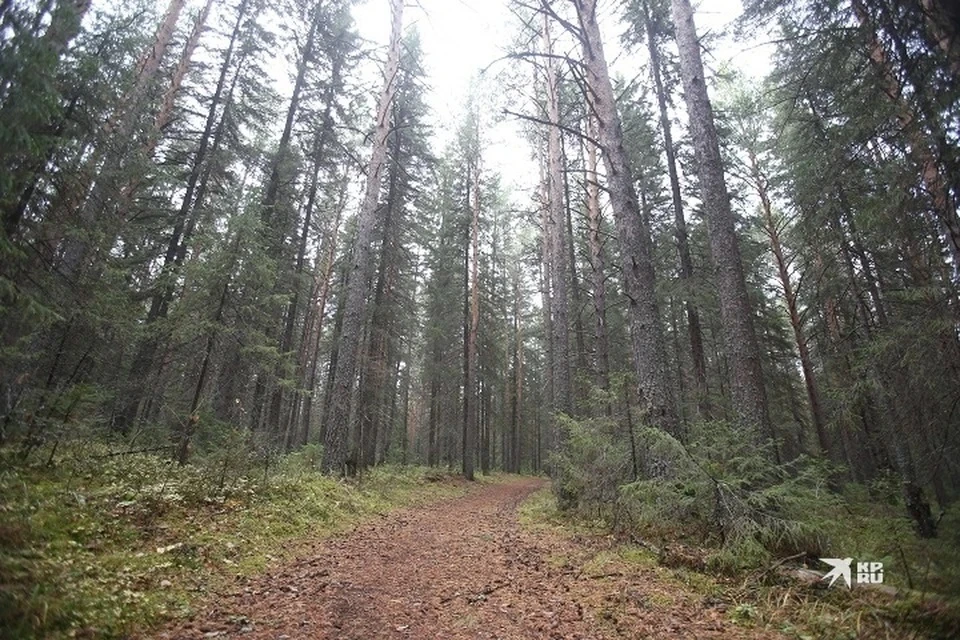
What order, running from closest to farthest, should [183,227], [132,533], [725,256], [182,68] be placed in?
1. [132,533]
2. [725,256]
3. [182,68]
4. [183,227]

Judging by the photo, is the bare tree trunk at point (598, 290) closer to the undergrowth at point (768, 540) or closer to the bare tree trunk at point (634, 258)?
the bare tree trunk at point (634, 258)

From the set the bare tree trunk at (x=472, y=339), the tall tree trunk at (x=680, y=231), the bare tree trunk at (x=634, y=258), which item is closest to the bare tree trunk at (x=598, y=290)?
the tall tree trunk at (x=680, y=231)

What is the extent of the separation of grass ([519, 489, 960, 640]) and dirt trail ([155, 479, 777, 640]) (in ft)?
0.58

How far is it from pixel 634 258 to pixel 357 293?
6.83 m

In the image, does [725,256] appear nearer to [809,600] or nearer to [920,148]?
[920,148]

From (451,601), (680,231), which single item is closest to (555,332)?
(680,231)

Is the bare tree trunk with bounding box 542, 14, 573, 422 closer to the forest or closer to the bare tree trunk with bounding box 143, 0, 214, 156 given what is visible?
the forest

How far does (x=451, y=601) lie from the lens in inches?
167

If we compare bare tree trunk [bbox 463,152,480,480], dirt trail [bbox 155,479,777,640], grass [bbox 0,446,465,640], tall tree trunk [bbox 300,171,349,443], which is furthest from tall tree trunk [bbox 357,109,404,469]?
dirt trail [bbox 155,479,777,640]

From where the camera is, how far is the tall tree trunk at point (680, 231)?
1322 centimetres

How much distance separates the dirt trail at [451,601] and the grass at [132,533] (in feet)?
1.43

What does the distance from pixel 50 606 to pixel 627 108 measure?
18.4 m

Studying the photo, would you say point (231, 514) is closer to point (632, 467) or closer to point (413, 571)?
point (413, 571)

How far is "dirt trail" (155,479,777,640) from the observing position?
3.37m
